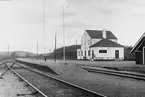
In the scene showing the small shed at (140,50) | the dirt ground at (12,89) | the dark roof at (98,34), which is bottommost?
the dirt ground at (12,89)

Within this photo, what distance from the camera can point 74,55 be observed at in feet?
217

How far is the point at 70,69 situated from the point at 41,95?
41.8ft

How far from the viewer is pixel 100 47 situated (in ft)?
166

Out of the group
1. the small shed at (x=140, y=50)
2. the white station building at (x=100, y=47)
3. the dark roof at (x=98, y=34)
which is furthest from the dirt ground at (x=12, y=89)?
the dark roof at (x=98, y=34)

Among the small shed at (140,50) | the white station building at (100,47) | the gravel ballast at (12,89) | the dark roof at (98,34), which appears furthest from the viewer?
the dark roof at (98,34)

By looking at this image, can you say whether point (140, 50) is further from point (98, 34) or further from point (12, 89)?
point (98, 34)

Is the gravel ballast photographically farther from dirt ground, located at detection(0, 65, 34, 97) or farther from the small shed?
the small shed

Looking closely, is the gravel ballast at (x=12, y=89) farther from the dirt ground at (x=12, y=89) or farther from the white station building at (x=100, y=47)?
the white station building at (x=100, y=47)

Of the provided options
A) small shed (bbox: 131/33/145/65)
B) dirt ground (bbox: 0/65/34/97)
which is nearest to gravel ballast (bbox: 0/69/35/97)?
dirt ground (bbox: 0/65/34/97)

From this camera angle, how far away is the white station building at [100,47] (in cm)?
5077

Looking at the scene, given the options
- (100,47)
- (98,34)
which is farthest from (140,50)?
(98,34)

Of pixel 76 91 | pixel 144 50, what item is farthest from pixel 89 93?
pixel 144 50

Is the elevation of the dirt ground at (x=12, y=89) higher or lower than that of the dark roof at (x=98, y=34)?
lower

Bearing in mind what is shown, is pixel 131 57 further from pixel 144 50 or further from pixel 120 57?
pixel 144 50
